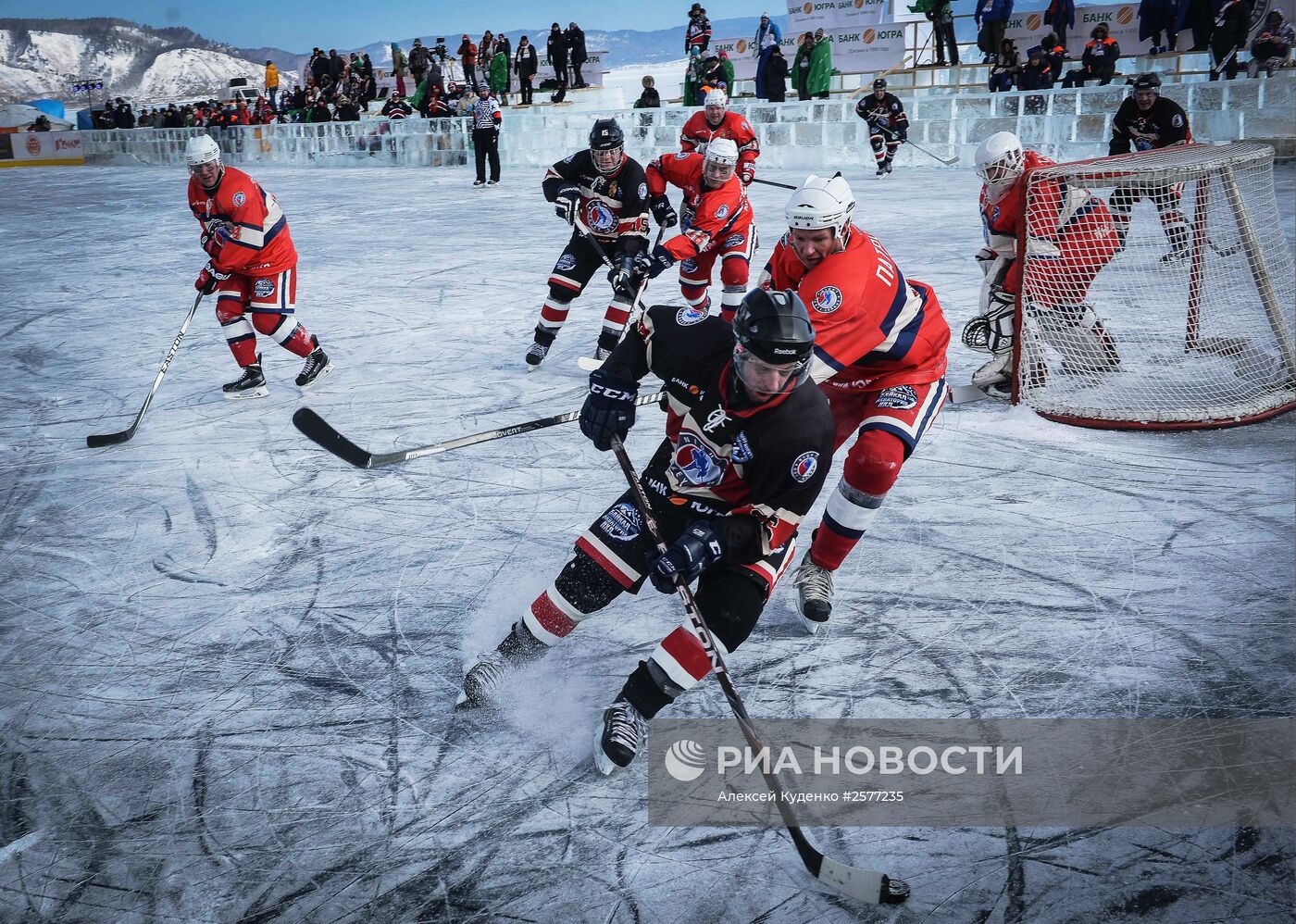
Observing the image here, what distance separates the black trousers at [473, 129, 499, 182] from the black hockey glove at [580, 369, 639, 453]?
12033mm

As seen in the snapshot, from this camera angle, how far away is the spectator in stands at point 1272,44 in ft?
35.6

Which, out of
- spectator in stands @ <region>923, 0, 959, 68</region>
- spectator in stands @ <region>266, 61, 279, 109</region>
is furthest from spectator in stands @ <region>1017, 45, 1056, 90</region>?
spectator in stands @ <region>266, 61, 279, 109</region>

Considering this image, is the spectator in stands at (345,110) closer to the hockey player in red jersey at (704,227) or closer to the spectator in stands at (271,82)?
the spectator in stands at (271,82)

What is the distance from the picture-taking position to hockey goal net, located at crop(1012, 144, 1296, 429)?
428 cm

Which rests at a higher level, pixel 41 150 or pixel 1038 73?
pixel 41 150

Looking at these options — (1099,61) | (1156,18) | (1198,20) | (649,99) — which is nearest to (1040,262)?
(1099,61)

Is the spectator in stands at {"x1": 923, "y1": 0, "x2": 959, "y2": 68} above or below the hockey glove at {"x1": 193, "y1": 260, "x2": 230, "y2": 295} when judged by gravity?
above

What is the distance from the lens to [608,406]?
2.54 meters

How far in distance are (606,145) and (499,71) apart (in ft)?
45.5

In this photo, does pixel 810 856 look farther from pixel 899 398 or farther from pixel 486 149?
pixel 486 149

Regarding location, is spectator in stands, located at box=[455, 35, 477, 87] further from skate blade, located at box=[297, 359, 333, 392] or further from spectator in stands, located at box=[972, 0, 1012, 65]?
skate blade, located at box=[297, 359, 333, 392]

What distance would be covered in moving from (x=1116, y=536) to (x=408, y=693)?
2.34 meters

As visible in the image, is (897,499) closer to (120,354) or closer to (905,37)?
(120,354)

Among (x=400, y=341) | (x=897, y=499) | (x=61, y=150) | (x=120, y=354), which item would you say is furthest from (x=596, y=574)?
(x=61, y=150)
